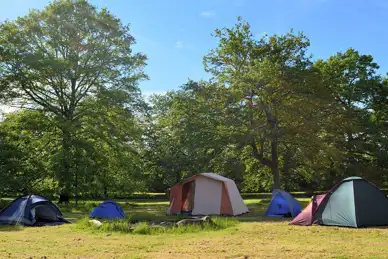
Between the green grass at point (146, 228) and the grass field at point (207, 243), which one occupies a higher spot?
the green grass at point (146, 228)

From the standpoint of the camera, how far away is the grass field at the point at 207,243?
7180 mm

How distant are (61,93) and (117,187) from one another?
22.6 ft

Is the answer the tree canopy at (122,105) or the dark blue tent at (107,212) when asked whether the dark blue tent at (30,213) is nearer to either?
the dark blue tent at (107,212)

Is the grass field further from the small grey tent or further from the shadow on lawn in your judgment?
the small grey tent

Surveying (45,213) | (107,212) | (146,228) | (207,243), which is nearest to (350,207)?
(207,243)

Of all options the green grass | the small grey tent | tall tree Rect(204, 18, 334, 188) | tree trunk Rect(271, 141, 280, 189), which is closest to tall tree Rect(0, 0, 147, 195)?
tall tree Rect(204, 18, 334, 188)

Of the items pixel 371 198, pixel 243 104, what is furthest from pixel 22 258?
pixel 243 104

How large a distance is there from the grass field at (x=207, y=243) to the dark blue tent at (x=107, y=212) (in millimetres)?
2466

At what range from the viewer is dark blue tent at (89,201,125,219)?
46.1 feet

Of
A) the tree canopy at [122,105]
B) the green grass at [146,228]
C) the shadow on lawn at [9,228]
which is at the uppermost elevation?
the tree canopy at [122,105]

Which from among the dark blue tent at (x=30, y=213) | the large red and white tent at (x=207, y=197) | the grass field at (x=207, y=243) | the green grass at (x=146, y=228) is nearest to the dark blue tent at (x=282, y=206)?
the large red and white tent at (x=207, y=197)

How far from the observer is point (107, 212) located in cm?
1420

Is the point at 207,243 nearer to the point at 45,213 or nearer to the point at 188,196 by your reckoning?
the point at 45,213

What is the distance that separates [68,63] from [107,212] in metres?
11.0
